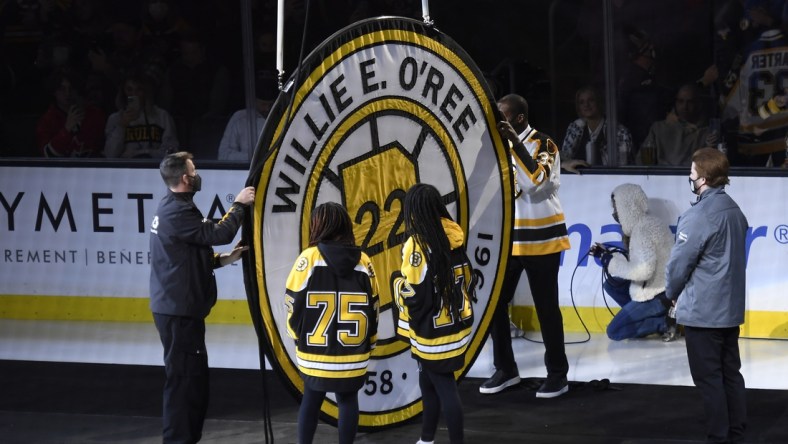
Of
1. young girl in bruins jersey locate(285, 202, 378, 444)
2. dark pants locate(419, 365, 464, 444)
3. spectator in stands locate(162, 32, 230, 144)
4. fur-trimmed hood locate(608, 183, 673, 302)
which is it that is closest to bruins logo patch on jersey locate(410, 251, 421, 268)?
young girl in bruins jersey locate(285, 202, 378, 444)

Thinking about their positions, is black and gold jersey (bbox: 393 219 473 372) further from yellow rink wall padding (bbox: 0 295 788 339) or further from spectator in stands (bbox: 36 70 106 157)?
spectator in stands (bbox: 36 70 106 157)

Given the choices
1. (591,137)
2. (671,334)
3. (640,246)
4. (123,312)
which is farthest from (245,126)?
(671,334)

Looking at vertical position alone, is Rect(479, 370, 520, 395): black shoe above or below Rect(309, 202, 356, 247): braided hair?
below

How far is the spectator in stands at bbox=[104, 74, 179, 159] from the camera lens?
32.4ft

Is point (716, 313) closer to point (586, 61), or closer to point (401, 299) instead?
point (401, 299)

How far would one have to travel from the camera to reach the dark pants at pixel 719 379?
19.9 ft

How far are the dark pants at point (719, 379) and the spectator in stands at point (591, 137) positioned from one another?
10.7 ft

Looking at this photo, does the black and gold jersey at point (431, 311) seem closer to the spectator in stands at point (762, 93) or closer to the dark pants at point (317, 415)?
the dark pants at point (317, 415)

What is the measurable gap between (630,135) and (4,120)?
4900mm

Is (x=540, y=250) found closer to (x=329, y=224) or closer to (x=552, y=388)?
(x=552, y=388)

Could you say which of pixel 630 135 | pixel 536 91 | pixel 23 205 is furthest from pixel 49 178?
pixel 630 135

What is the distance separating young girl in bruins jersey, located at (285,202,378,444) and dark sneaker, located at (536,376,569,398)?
1.93 m

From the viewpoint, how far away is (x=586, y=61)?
925cm

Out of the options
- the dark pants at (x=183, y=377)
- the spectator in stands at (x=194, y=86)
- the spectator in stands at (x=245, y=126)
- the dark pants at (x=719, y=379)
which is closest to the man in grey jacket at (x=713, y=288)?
the dark pants at (x=719, y=379)
